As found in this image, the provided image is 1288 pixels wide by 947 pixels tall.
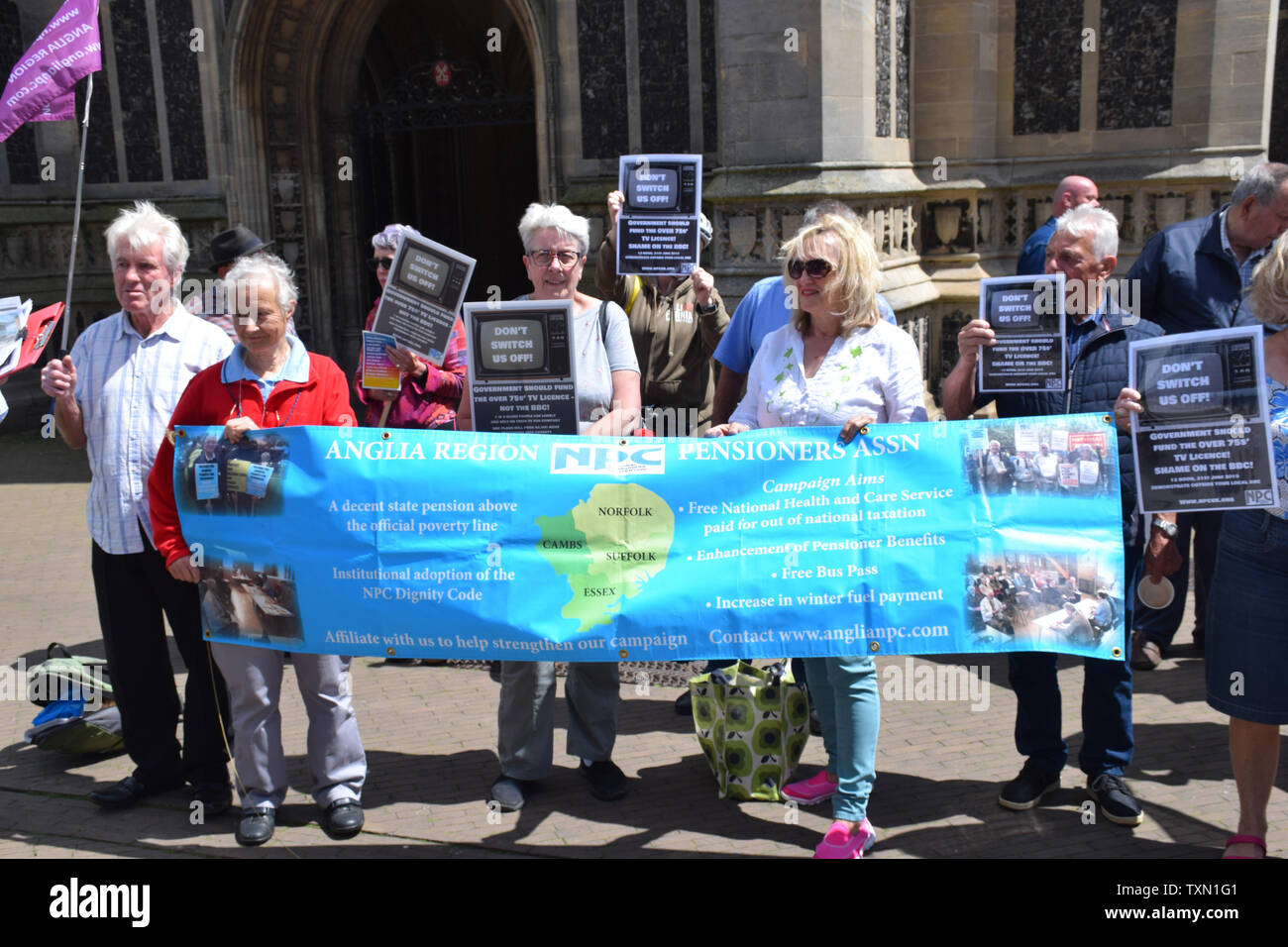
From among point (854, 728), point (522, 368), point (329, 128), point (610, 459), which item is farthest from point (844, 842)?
point (329, 128)

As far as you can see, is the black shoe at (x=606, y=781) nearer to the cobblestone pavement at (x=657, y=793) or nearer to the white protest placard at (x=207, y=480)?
the cobblestone pavement at (x=657, y=793)

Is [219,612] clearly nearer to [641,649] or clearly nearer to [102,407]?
[102,407]

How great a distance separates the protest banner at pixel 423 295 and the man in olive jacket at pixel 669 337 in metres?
1.09

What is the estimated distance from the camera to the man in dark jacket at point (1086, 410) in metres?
4.37

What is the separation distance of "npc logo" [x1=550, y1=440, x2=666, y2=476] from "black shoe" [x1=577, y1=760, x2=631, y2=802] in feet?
4.58

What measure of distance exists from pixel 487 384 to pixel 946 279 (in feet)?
30.0

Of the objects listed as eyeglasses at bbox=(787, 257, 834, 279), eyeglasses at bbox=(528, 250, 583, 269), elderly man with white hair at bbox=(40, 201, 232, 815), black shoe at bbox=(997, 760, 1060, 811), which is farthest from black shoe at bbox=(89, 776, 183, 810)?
black shoe at bbox=(997, 760, 1060, 811)

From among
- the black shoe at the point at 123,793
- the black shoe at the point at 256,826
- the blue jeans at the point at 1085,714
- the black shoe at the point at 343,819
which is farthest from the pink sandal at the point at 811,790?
the black shoe at the point at 123,793

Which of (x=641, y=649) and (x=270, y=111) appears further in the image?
(x=270, y=111)

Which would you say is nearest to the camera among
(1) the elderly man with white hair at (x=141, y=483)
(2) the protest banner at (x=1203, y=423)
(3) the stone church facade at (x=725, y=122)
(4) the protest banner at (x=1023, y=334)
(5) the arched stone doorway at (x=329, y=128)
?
(2) the protest banner at (x=1203, y=423)

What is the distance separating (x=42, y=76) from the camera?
585 centimetres

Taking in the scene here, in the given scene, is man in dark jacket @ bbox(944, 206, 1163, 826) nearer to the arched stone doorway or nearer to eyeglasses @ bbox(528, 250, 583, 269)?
eyeglasses @ bbox(528, 250, 583, 269)

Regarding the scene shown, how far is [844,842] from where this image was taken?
4203 mm
